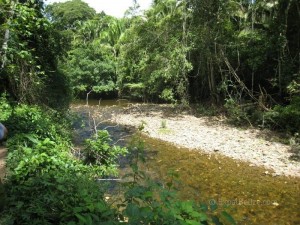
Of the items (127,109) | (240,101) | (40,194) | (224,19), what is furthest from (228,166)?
(127,109)

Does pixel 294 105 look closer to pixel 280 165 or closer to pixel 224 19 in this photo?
pixel 280 165

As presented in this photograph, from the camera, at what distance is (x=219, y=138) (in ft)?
38.8

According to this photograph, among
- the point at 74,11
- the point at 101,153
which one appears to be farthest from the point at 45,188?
the point at 74,11

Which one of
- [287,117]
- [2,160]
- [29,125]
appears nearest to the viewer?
[2,160]

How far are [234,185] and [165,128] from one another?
19.9 feet

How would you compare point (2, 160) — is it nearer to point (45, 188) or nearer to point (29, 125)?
point (29, 125)

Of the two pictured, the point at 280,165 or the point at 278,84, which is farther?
the point at 278,84

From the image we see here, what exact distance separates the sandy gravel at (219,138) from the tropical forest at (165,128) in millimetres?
60

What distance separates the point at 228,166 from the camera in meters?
9.22

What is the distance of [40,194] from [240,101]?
11.5 metres

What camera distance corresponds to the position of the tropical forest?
12.4 feet

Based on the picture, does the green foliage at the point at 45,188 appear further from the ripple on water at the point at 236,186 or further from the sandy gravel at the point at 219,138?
the sandy gravel at the point at 219,138

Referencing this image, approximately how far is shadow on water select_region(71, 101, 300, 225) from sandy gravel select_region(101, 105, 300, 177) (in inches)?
18.1

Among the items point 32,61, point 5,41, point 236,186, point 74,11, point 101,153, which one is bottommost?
point 236,186
